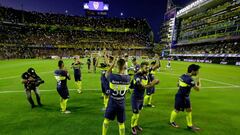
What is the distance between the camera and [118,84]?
5.36 meters

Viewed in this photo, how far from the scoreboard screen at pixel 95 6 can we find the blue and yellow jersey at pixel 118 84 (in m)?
93.5

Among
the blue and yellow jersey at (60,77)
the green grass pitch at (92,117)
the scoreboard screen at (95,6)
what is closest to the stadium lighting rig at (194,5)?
the scoreboard screen at (95,6)

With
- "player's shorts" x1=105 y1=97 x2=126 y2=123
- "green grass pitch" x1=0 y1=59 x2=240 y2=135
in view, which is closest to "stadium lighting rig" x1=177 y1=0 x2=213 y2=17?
"green grass pitch" x1=0 y1=59 x2=240 y2=135

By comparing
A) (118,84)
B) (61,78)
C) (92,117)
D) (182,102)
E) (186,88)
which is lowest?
(92,117)

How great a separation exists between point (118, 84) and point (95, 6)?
3708 inches

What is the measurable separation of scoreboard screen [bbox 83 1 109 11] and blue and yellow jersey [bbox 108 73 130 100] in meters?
93.5

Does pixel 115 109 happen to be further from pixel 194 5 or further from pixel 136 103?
pixel 194 5

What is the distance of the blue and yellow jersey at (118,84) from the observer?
5.32 meters

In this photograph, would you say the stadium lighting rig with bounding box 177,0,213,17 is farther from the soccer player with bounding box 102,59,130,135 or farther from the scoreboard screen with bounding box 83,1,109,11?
the soccer player with bounding box 102,59,130,135

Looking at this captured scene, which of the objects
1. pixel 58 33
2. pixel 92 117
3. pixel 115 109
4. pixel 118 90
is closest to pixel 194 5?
pixel 58 33

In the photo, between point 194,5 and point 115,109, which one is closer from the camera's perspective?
point 115,109

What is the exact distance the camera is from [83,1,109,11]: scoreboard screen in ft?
A: 304

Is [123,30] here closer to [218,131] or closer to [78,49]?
[78,49]

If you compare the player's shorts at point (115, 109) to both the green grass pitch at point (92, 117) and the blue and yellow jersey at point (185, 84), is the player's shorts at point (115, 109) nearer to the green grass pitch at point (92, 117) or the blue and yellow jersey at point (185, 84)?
the green grass pitch at point (92, 117)
